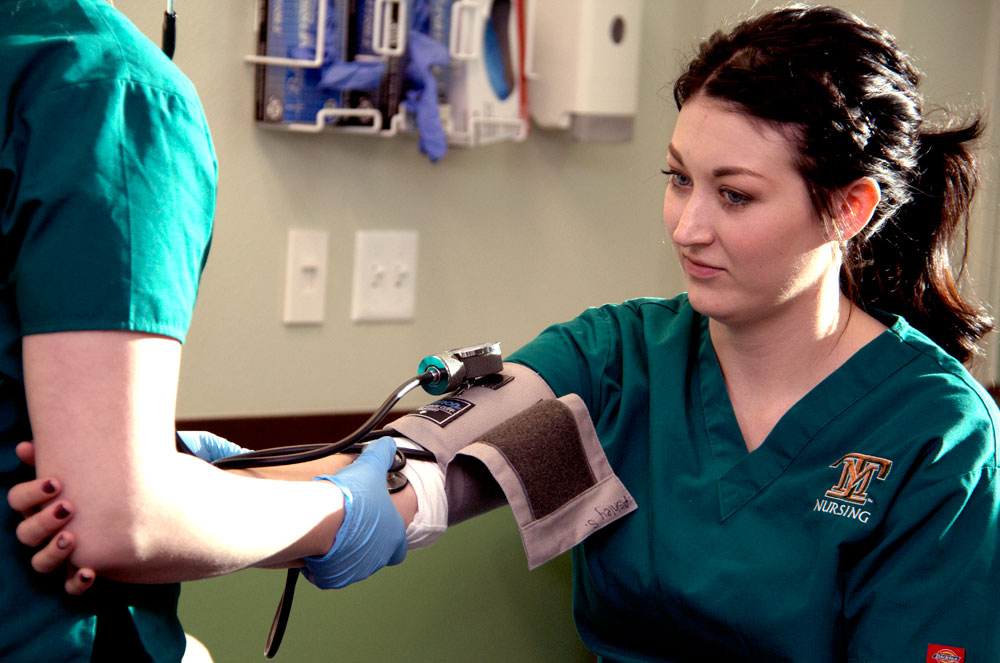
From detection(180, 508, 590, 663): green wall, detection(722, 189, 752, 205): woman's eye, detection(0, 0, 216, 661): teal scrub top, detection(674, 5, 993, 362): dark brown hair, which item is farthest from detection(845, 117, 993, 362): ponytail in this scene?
detection(0, 0, 216, 661): teal scrub top

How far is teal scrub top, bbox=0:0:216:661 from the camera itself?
62 centimetres

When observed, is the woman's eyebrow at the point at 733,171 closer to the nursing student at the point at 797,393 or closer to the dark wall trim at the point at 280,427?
the nursing student at the point at 797,393

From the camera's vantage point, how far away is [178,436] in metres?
0.97

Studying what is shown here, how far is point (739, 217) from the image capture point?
43.0 inches

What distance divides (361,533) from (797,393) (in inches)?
22.5

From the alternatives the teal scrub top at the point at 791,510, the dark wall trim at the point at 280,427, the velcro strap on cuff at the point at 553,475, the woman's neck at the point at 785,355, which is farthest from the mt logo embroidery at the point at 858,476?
the dark wall trim at the point at 280,427

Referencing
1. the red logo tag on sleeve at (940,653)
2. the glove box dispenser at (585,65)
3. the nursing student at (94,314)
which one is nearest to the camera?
the nursing student at (94,314)

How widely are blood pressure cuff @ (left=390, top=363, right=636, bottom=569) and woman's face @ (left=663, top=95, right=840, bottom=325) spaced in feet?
0.69

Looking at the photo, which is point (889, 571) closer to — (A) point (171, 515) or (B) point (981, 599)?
(B) point (981, 599)

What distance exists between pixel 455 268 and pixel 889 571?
1.17 meters

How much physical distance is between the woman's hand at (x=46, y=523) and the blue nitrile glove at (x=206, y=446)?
0.32 meters

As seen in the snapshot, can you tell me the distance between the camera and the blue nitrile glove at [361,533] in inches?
33.9

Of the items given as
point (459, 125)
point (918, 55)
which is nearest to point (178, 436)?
point (459, 125)

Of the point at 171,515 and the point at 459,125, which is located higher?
the point at 459,125
